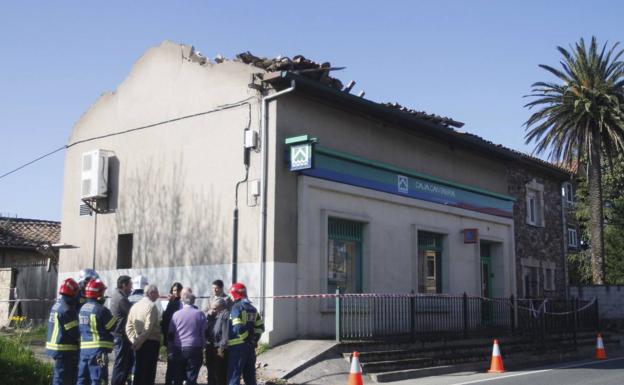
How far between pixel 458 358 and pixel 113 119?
435 inches

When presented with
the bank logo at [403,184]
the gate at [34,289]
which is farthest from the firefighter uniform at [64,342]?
the gate at [34,289]

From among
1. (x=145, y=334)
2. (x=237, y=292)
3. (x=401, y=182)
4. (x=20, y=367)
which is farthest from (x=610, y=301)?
(x=20, y=367)

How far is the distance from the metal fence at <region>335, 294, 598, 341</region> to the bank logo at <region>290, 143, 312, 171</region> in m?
2.98

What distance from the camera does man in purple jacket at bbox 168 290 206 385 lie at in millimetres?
10414

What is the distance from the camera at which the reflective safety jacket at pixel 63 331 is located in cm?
926

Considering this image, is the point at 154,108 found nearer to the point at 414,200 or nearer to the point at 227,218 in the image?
the point at 227,218

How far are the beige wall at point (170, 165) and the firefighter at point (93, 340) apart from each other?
264 inches

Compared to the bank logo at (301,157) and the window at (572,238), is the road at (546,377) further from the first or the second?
the window at (572,238)

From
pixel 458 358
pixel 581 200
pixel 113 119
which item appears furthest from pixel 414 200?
pixel 581 200

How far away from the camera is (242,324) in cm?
1001

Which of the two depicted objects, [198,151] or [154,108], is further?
[154,108]

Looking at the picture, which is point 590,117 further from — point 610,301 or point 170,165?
point 170,165

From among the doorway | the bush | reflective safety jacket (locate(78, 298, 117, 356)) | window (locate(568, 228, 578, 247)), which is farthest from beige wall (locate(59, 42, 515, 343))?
window (locate(568, 228, 578, 247))

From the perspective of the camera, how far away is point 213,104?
56.8 ft
